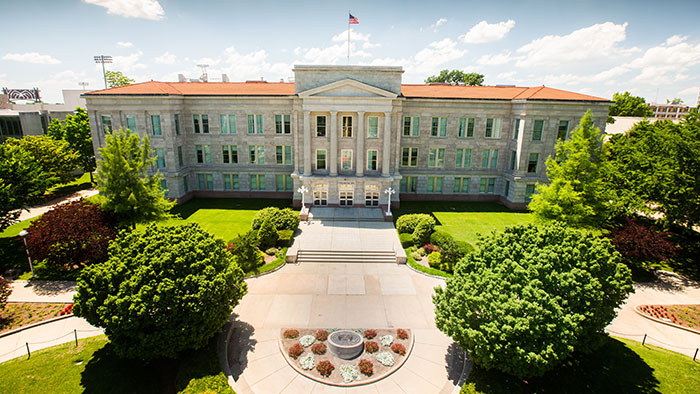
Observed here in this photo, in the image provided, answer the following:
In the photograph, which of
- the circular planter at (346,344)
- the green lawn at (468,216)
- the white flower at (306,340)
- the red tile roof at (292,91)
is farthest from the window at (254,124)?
the circular planter at (346,344)

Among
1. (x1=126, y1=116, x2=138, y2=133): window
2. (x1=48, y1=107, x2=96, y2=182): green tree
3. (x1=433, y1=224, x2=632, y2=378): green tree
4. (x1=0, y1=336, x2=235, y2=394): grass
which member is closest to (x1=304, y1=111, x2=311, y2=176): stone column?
(x1=126, y1=116, x2=138, y2=133): window

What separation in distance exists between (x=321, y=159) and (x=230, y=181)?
13527mm

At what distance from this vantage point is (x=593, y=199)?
2948 cm

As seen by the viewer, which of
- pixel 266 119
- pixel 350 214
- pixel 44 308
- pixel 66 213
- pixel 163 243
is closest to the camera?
pixel 163 243

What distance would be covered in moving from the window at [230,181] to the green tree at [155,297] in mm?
28975

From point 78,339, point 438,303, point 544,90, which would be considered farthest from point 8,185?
point 544,90

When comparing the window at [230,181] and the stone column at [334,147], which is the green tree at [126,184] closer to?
the window at [230,181]

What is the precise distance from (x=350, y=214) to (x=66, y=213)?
82.1 feet

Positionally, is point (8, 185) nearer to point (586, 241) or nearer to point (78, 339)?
point (78, 339)

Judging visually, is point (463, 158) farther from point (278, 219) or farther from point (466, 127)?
point (278, 219)

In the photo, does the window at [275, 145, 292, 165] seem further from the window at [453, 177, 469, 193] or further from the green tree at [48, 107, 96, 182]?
the green tree at [48, 107, 96, 182]

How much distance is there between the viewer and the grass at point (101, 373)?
56.6ft

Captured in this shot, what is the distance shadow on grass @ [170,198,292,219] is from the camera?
143ft

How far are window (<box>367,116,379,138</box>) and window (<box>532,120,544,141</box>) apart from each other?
733 inches
